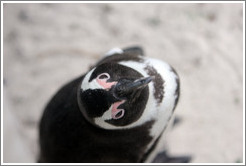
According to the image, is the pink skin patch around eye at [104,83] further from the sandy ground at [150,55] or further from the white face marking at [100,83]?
the sandy ground at [150,55]

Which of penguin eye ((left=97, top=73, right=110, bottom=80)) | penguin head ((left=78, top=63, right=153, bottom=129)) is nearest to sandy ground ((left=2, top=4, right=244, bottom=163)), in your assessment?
penguin head ((left=78, top=63, right=153, bottom=129))

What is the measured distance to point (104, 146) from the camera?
4.16 ft

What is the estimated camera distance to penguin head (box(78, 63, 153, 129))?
3.14 feet

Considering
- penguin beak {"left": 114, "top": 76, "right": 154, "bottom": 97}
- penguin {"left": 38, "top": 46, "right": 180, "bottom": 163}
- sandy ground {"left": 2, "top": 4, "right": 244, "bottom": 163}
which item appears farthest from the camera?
sandy ground {"left": 2, "top": 4, "right": 244, "bottom": 163}

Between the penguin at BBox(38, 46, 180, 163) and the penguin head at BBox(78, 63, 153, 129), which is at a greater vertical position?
the penguin head at BBox(78, 63, 153, 129)

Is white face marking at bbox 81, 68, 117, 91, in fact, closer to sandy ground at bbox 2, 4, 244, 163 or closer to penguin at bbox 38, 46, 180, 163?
penguin at bbox 38, 46, 180, 163

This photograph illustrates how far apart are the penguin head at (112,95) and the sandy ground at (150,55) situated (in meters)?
0.83

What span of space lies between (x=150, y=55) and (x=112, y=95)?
993 mm

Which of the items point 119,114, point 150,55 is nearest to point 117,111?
point 119,114

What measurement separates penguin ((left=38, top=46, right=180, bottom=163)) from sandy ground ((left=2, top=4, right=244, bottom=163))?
528mm

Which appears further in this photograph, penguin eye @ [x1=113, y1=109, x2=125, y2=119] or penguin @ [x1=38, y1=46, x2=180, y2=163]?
penguin @ [x1=38, y1=46, x2=180, y2=163]

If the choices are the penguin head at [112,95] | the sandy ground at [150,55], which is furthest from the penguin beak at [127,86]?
the sandy ground at [150,55]

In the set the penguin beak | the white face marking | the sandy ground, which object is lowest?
the sandy ground

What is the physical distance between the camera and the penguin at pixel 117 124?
1121 mm
